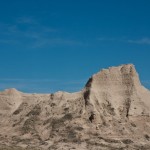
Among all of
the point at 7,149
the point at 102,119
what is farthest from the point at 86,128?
the point at 7,149

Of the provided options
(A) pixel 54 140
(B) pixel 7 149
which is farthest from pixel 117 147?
(B) pixel 7 149

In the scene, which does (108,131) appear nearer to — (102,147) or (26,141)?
(102,147)

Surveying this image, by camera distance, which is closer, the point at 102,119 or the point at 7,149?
the point at 7,149

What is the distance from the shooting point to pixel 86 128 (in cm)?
19638

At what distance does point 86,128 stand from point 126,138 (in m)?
12.3

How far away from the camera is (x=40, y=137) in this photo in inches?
7820

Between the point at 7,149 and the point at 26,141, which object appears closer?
the point at 7,149

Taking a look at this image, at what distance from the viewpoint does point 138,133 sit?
197625 mm

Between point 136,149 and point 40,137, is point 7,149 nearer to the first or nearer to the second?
point 40,137

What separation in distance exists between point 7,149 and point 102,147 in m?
26.8

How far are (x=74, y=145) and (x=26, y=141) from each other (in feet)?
54.1

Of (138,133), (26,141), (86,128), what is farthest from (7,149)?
(138,133)

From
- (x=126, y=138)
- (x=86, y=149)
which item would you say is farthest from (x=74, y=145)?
(x=126, y=138)

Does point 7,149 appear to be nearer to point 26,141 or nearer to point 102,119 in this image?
point 26,141
